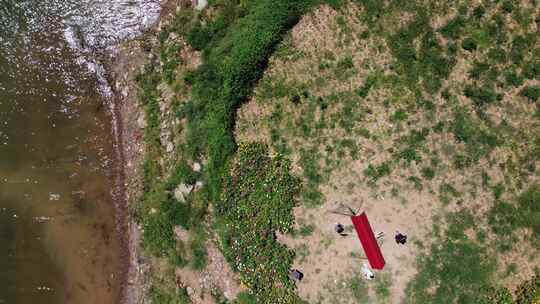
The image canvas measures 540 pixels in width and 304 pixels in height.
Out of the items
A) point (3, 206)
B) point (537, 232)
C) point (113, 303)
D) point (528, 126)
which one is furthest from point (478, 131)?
point (3, 206)

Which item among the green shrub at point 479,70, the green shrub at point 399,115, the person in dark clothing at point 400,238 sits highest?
the green shrub at point 479,70

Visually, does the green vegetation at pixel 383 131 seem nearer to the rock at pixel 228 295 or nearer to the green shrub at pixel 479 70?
the green shrub at pixel 479 70

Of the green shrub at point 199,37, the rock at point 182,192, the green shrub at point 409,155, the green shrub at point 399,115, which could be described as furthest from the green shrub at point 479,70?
the rock at point 182,192

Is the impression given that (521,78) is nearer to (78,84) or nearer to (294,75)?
(294,75)

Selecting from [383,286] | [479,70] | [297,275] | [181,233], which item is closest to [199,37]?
[181,233]

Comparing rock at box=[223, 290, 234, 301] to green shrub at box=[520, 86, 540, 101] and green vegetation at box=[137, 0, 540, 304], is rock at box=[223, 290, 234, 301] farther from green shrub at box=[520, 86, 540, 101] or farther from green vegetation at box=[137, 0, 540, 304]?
green shrub at box=[520, 86, 540, 101]

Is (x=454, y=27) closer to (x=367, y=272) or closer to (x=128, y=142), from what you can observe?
(x=367, y=272)

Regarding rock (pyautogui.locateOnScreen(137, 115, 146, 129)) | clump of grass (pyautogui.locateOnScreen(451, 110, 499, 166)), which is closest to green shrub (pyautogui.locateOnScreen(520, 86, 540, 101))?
clump of grass (pyautogui.locateOnScreen(451, 110, 499, 166))
